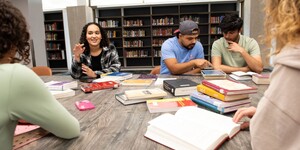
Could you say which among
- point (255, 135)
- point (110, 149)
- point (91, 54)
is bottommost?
point (110, 149)

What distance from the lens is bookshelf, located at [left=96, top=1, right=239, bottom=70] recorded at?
23.2 ft

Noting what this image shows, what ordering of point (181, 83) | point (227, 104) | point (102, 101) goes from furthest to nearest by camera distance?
point (181, 83) < point (102, 101) < point (227, 104)

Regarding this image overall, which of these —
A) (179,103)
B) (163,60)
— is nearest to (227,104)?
(179,103)

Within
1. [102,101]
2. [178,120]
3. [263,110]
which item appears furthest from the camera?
[102,101]

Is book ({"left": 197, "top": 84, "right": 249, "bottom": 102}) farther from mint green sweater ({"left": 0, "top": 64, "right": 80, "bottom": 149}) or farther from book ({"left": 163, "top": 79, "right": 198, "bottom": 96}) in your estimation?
mint green sweater ({"left": 0, "top": 64, "right": 80, "bottom": 149})

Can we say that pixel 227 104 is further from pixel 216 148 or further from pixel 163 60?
pixel 163 60

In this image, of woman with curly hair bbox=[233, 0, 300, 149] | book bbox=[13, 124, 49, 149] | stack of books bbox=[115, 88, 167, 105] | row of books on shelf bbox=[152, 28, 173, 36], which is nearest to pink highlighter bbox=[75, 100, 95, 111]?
stack of books bbox=[115, 88, 167, 105]

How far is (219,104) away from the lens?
3.89 feet

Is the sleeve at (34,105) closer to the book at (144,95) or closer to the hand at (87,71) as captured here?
the book at (144,95)

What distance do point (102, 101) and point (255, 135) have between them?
1019 mm

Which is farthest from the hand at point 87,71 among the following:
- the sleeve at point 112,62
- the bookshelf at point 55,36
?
the bookshelf at point 55,36

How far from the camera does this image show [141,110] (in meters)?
1.32

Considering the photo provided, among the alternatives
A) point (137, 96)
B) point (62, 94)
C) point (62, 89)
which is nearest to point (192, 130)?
point (137, 96)

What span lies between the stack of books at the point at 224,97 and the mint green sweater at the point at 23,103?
0.73m
